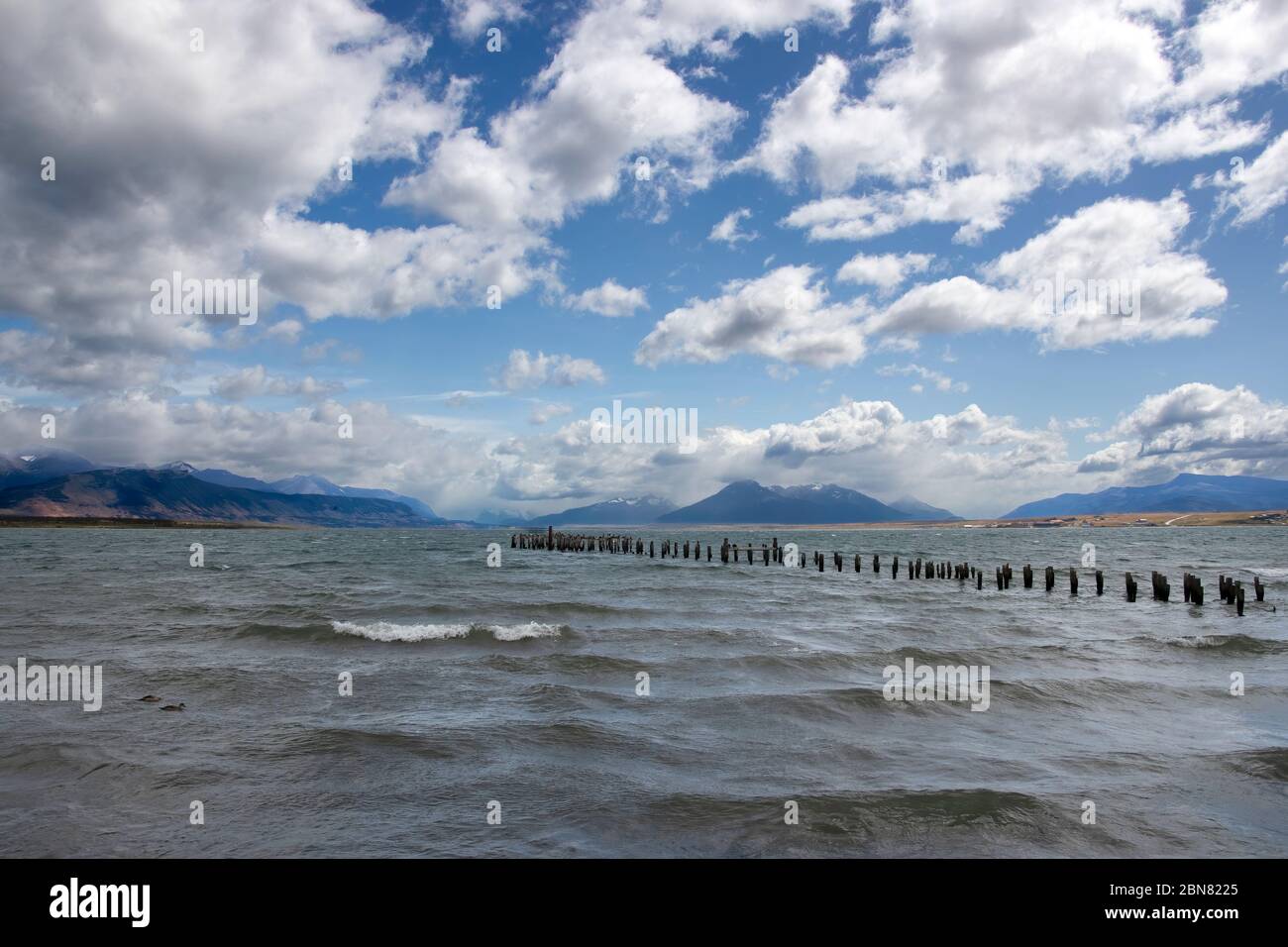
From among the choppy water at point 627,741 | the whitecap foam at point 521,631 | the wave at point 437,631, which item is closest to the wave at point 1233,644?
the choppy water at point 627,741

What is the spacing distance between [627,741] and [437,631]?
13.7 metres

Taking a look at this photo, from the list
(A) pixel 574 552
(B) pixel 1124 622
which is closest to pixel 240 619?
(B) pixel 1124 622

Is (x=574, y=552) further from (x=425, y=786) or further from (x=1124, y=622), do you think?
(x=425, y=786)

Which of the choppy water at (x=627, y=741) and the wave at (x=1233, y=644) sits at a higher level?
the choppy water at (x=627, y=741)

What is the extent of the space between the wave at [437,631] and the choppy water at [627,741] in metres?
0.15

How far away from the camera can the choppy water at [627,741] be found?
29.0ft

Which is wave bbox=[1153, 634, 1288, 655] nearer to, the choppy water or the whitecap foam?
the choppy water

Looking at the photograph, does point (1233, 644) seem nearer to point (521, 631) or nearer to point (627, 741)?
point (627, 741)

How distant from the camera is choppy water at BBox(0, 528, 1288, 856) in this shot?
348 inches

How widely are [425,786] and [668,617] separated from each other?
66.6ft

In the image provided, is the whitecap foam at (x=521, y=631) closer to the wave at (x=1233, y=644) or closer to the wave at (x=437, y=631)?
the wave at (x=437, y=631)

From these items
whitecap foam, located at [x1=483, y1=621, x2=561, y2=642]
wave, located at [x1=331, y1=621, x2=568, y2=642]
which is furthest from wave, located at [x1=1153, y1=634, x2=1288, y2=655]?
wave, located at [x1=331, y1=621, x2=568, y2=642]
